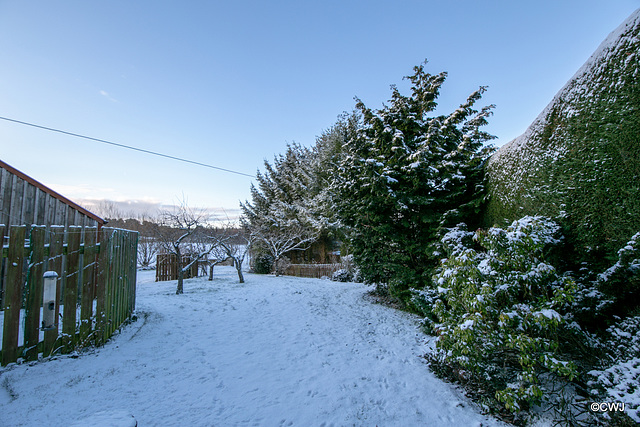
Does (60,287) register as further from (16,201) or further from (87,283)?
(16,201)

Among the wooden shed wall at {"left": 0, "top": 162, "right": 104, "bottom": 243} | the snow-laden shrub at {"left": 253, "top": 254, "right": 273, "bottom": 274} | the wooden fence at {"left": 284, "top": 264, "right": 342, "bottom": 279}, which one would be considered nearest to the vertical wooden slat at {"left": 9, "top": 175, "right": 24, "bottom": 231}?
the wooden shed wall at {"left": 0, "top": 162, "right": 104, "bottom": 243}

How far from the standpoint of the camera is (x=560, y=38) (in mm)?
5020

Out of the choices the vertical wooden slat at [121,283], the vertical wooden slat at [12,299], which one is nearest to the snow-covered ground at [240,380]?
the vertical wooden slat at [12,299]

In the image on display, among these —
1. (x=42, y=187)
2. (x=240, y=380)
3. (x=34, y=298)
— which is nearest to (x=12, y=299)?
(x=34, y=298)

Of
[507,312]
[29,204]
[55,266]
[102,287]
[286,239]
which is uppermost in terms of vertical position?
[29,204]

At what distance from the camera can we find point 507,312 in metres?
2.79

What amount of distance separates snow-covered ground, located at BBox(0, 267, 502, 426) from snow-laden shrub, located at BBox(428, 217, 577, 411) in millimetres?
493

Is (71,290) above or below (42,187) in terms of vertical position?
below

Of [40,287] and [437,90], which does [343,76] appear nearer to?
[437,90]

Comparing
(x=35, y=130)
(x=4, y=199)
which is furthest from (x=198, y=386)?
(x=35, y=130)

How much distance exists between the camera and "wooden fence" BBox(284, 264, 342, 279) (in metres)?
14.5

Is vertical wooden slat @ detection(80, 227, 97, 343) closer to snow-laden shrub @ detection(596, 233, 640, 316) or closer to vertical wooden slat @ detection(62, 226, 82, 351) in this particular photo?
vertical wooden slat @ detection(62, 226, 82, 351)

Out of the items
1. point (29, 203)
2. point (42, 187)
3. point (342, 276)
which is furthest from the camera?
point (342, 276)

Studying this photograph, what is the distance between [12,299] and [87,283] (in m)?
0.72
